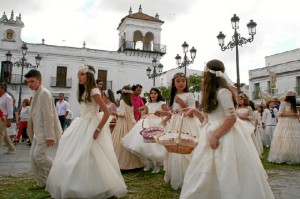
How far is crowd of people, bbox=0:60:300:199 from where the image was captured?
10.4ft

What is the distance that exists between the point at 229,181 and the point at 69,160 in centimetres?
214

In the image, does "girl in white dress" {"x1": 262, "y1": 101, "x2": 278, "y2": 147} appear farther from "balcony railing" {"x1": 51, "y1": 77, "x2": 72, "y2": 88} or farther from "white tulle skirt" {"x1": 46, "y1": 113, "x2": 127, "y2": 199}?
"balcony railing" {"x1": 51, "y1": 77, "x2": 72, "y2": 88}

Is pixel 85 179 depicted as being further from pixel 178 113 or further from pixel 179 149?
pixel 178 113

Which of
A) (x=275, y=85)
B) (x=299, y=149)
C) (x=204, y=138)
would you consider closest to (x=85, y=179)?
(x=204, y=138)

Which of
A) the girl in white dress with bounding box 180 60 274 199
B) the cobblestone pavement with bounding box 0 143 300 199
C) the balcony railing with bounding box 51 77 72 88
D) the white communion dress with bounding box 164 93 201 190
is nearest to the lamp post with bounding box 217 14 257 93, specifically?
the cobblestone pavement with bounding box 0 143 300 199

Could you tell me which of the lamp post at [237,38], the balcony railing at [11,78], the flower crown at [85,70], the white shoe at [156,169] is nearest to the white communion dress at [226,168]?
the flower crown at [85,70]

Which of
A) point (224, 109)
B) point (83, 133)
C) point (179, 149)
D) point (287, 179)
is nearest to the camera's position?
point (224, 109)

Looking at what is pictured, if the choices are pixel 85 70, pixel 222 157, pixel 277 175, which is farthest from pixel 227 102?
pixel 277 175

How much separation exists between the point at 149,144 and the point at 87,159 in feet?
6.86

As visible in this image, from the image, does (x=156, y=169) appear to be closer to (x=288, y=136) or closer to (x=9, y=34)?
(x=288, y=136)

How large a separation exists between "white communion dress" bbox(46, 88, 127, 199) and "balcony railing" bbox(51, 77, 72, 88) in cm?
3191

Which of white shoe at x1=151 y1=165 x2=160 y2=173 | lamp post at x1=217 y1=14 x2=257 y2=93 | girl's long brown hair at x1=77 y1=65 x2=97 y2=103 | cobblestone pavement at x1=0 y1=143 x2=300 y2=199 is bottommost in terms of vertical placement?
cobblestone pavement at x1=0 y1=143 x2=300 y2=199

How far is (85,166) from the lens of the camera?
3984 millimetres

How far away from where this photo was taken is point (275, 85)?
3544 centimetres
